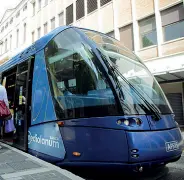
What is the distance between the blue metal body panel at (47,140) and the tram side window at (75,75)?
22.2 inches

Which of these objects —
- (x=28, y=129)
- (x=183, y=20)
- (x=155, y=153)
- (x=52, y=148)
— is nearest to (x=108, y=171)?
(x=155, y=153)

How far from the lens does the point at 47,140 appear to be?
5.30m

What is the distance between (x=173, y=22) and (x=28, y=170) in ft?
44.8

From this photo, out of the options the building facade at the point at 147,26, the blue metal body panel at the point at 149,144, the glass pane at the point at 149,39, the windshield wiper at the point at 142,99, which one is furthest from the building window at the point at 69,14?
the blue metal body panel at the point at 149,144

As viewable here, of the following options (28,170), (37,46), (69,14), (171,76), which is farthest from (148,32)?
(28,170)

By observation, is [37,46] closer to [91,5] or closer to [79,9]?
[91,5]

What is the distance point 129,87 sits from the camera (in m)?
4.66

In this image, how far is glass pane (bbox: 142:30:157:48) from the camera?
16.2 meters

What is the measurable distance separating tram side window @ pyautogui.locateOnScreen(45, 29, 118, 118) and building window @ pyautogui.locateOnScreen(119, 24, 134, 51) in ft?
40.6

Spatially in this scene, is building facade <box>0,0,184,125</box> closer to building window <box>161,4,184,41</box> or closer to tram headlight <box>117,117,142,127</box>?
building window <box>161,4,184,41</box>

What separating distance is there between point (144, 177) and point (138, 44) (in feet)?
43.3

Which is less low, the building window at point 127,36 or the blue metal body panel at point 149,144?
the building window at point 127,36

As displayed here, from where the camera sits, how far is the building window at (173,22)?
14.8 metres

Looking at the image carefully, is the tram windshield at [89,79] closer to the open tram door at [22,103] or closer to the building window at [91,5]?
the open tram door at [22,103]
